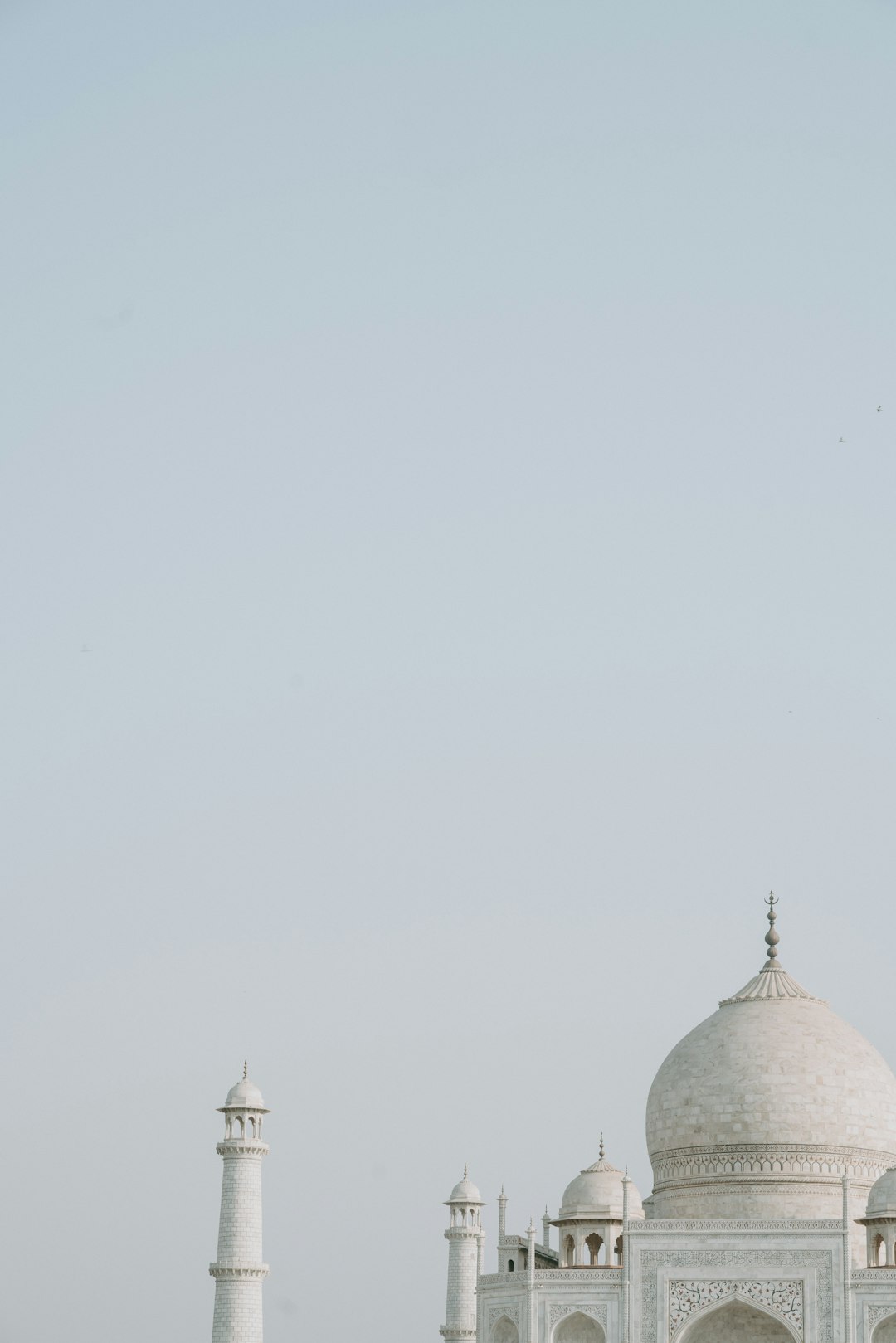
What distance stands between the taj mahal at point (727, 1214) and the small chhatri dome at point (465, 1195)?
2150 mm

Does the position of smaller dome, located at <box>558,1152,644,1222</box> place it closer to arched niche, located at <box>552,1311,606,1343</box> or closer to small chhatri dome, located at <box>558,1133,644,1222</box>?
small chhatri dome, located at <box>558,1133,644,1222</box>

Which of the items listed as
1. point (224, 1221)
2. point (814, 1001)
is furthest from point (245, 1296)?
point (814, 1001)

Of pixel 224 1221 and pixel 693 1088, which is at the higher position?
pixel 693 1088

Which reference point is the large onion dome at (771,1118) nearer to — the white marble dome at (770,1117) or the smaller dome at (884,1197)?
the white marble dome at (770,1117)

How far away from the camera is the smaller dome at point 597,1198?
3253cm

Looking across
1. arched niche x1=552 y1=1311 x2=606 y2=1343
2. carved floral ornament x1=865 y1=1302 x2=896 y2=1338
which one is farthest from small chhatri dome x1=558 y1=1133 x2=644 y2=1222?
carved floral ornament x1=865 y1=1302 x2=896 y2=1338

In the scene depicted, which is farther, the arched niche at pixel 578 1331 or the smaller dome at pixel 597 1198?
the smaller dome at pixel 597 1198

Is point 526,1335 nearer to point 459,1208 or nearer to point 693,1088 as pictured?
point 693,1088

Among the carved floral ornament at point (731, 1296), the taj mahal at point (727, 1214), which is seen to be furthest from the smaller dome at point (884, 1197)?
the carved floral ornament at point (731, 1296)

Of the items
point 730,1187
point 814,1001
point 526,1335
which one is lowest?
point 526,1335

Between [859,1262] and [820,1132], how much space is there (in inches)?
94.0

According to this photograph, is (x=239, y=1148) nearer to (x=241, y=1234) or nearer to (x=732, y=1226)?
(x=241, y=1234)

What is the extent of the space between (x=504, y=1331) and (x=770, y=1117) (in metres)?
4.79

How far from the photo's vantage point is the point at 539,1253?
3419 centimetres
